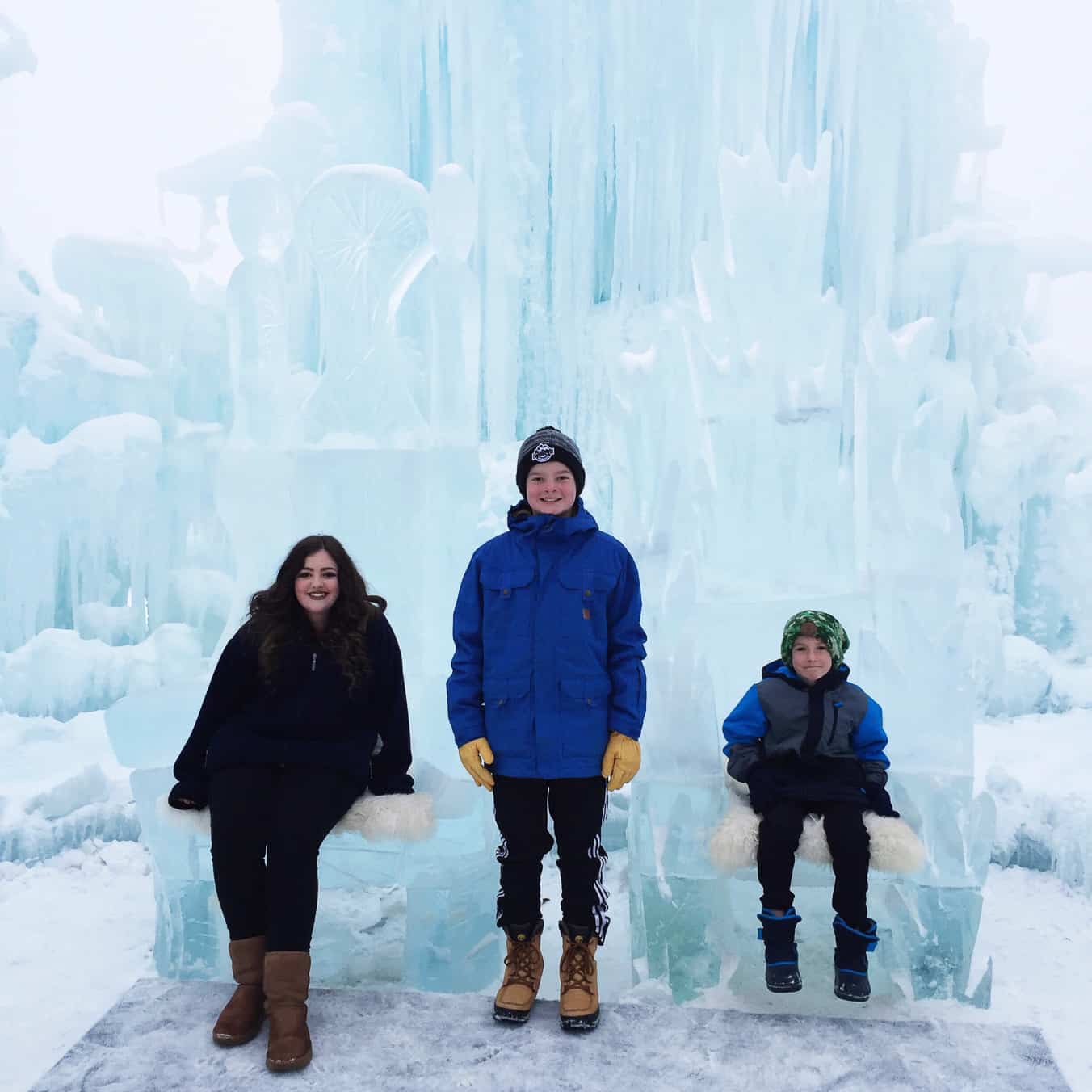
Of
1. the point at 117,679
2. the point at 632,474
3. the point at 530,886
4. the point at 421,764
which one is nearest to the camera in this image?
the point at 530,886

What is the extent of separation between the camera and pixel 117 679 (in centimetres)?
449

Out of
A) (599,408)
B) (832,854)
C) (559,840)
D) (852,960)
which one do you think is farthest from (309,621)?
(599,408)

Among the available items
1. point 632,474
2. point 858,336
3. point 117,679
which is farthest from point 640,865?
point 117,679

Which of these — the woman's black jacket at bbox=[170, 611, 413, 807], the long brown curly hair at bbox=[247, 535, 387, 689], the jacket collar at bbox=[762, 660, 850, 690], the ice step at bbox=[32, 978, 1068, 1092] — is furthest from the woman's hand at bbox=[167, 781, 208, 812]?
the jacket collar at bbox=[762, 660, 850, 690]

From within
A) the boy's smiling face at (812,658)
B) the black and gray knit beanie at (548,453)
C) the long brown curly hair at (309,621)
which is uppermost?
the black and gray knit beanie at (548,453)

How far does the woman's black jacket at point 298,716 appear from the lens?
1.99 m

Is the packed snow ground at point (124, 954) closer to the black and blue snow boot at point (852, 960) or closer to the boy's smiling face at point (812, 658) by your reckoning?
the black and blue snow boot at point (852, 960)

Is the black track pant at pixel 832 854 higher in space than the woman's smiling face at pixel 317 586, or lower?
lower

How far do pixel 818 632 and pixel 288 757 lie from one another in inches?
46.9

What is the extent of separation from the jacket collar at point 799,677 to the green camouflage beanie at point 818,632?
0.01 metres

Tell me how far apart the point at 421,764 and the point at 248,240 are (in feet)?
6.04

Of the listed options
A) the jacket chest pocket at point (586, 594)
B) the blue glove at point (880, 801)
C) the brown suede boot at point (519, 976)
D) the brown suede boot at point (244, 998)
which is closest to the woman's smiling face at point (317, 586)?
the jacket chest pocket at point (586, 594)

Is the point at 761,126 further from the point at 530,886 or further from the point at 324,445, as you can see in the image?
the point at 530,886

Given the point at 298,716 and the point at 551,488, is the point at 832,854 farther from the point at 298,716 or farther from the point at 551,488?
the point at 298,716
